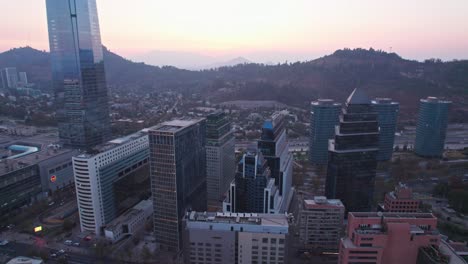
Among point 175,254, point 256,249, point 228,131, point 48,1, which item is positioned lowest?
point 175,254

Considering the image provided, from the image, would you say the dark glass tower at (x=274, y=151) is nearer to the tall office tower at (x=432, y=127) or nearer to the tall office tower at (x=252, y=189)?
the tall office tower at (x=252, y=189)

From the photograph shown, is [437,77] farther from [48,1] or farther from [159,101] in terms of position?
[48,1]

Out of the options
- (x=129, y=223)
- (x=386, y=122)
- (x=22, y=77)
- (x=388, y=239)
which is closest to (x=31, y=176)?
(x=129, y=223)

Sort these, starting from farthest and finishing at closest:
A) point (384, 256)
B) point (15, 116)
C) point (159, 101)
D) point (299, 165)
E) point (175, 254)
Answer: point (159, 101) < point (15, 116) < point (299, 165) < point (175, 254) < point (384, 256)

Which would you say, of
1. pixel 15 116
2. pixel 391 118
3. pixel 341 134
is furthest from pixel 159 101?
pixel 341 134

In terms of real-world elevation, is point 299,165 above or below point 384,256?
below

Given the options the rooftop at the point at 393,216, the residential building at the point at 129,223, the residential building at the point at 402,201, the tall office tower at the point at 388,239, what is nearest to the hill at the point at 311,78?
the residential building at the point at 402,201

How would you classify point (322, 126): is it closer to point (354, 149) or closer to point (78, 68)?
point (354, 149)

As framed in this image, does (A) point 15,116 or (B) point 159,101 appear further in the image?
(B) point 159,101
